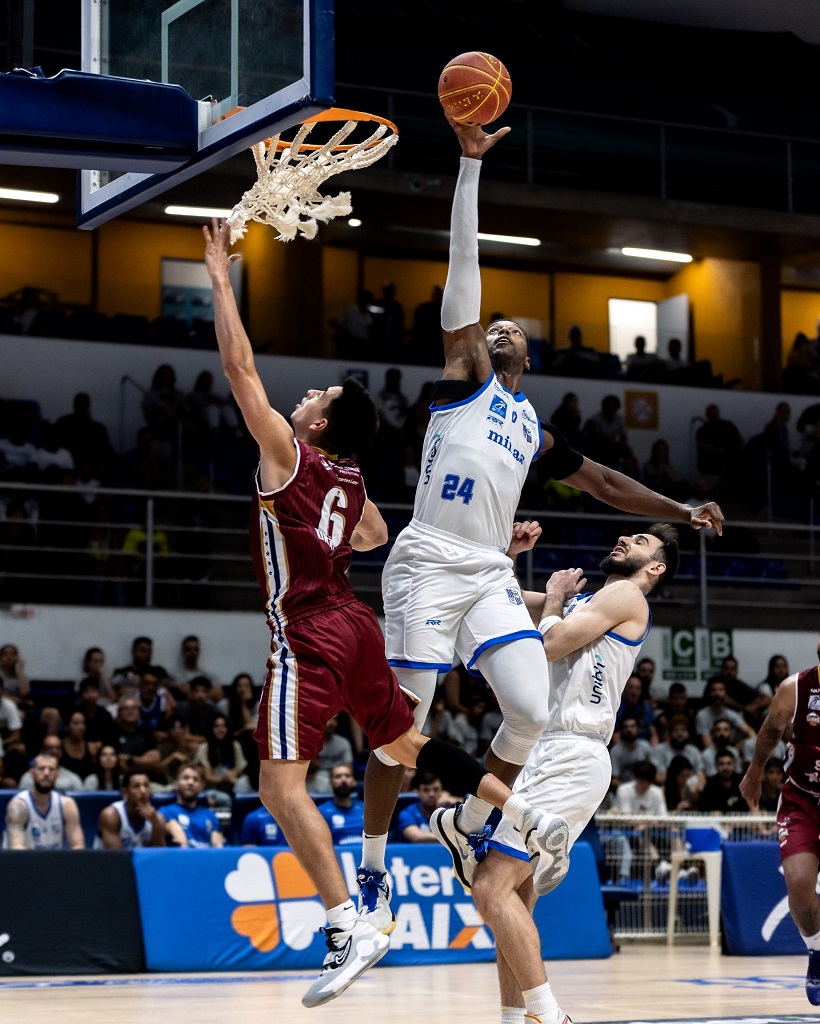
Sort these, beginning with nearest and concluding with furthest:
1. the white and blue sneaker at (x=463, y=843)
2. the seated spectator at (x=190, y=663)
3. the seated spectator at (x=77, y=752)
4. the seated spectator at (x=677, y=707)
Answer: the white and blue sneaker at (x=463, y=843) → the seated spectator at (x=77, y=752) → the seated spectator at (x=190, y=663) → the seated spectator at (x=677, y=707)

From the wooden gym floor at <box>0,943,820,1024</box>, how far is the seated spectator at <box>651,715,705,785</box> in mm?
3866

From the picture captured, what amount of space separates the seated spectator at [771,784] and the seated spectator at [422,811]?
3.64m

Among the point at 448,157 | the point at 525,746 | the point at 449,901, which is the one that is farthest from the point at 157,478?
the point at 525,746

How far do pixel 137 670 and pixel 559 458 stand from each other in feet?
33.9

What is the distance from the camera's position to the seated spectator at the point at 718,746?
56.1ft

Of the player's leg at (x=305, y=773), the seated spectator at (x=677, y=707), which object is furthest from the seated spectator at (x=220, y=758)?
the player's leg at (x=305, y=773)

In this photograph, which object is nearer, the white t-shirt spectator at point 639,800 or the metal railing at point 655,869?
the metal railing at point 655,869

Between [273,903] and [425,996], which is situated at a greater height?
[273,903]

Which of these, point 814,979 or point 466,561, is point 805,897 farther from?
point 466,561

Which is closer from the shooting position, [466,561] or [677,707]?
[466,561]

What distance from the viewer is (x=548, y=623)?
298 inches

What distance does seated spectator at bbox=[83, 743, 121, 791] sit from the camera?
1464cm

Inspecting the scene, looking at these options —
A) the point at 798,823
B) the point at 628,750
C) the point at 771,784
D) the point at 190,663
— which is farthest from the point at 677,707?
the point at 798,823

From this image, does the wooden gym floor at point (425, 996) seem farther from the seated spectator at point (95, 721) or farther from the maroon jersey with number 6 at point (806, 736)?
the seated spectator at point (95, 721)
